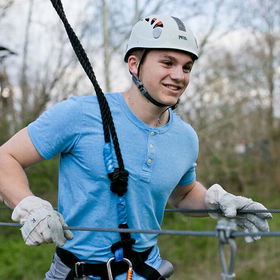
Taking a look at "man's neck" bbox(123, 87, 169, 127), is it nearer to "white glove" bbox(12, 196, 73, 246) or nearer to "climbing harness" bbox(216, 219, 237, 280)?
"white glove" bbox(12, 196, 73, 246)

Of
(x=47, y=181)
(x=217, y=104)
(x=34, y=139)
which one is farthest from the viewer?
(x=217, y=104)

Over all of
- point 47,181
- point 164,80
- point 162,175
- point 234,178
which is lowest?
point 234,178

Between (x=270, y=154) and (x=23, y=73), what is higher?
(x=23, y=73)

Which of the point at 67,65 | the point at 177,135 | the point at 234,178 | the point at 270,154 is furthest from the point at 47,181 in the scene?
the point at 270,154

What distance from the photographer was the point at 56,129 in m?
1.97

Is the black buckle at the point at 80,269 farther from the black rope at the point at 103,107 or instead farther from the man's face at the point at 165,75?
the man's face at the point at 165,75

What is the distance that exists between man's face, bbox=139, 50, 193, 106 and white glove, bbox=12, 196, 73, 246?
0.64m

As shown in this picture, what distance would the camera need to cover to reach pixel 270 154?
17.4m

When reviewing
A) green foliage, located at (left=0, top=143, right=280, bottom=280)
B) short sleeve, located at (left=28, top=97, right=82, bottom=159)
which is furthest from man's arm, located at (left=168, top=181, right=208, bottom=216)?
green foliage, located at (left=0, top=143, right=280, bottom=280)

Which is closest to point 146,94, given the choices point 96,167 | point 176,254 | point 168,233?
point 96,167

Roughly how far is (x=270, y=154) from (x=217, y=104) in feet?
14.7

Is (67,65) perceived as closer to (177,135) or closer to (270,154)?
(177,135)

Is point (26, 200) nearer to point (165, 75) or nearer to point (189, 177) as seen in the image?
point (165, 75)

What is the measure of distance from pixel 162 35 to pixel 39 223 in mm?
893
